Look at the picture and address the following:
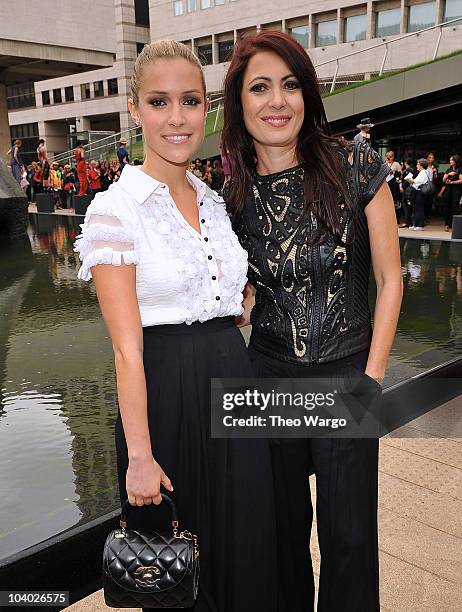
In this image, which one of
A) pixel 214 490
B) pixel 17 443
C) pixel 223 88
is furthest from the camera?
pixel 17 443

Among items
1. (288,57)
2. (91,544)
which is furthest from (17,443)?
(288,57)

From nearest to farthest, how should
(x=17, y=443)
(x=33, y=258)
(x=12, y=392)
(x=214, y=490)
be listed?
1. (x=214, y=490)
2. (x=17, y=443)
3. (x=12, y=392)
4. (x=33, y=258)

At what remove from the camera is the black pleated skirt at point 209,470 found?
1.87 metres

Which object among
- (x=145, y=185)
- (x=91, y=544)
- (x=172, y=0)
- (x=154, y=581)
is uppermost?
(x=172, y=0)

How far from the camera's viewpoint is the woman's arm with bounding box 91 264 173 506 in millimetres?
1678

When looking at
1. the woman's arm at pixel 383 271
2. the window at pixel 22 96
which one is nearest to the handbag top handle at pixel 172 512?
the woman's arm at pixel 383 271

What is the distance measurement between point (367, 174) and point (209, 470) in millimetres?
1115

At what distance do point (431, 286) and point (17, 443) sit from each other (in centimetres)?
550

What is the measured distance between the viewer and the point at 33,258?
32.5ft

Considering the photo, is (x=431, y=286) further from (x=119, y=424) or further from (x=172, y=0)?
(x=172, y=0)

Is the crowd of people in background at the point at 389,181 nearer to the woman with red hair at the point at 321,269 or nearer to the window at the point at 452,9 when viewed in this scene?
the woman with red hair at the point at 321,269

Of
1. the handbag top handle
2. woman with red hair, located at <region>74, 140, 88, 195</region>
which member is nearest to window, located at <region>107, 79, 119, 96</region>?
woman with red hair, located at <region>74, 140, 88, 195</region>

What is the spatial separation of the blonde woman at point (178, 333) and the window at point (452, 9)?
35673 mm

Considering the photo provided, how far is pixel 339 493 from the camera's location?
1993 millimetres
